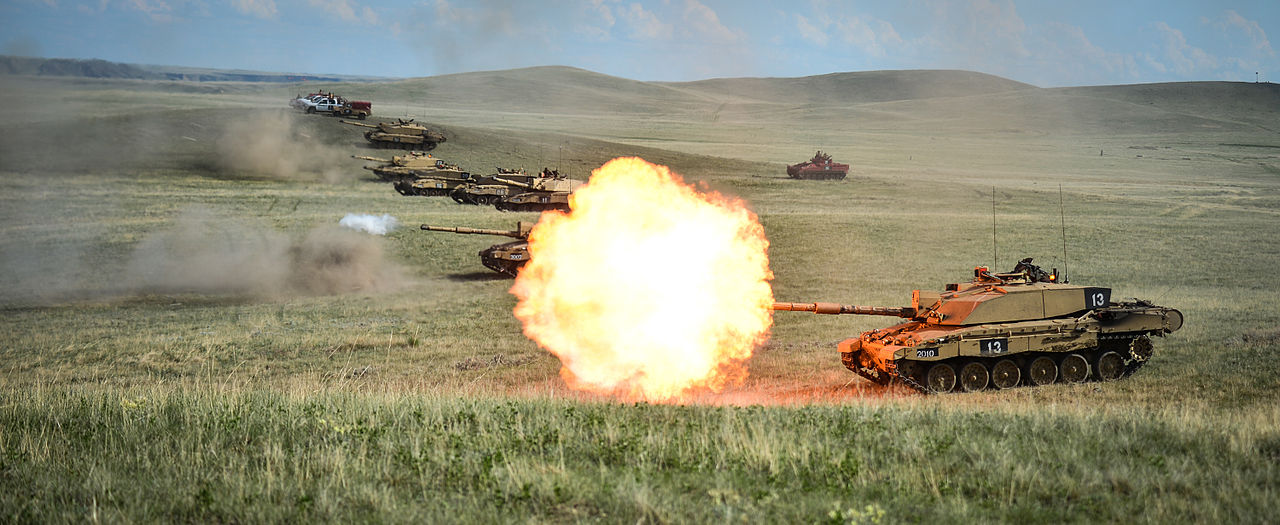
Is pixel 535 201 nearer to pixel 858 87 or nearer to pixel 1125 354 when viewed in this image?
pixel 1125 354

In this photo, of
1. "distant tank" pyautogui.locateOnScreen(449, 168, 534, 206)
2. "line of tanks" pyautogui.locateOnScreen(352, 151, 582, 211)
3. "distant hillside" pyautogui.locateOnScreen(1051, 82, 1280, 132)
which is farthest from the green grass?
"distant hillside" pyautogui.locateOnScreen(1051, 82, 1280, 132)

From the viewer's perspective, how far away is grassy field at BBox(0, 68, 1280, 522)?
8.64m

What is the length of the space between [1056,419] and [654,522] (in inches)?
258

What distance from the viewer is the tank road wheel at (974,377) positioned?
18.0m

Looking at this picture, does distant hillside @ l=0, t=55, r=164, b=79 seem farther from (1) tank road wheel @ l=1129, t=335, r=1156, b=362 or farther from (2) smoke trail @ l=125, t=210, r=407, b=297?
(1) tank road wheel @ l=1129, t=335, r=1156, b=362

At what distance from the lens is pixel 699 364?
1755 cm

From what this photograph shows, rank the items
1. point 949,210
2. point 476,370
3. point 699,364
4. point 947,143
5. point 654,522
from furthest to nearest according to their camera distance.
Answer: point 947,143, point 949,210, point 476,370, point 699,364, point 654,522

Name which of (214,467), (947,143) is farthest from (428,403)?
(947,143)

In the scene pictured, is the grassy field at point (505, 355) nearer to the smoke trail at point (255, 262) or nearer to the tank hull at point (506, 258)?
the smoke trail at point (255, 262)

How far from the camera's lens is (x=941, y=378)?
58.9ft

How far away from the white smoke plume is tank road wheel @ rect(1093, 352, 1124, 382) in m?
31.5

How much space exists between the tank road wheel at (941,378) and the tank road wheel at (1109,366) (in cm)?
329

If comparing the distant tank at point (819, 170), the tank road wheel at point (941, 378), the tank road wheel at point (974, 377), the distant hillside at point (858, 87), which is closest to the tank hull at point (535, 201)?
the distant tank at point (819, 170)

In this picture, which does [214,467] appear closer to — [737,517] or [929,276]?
[737,517]
